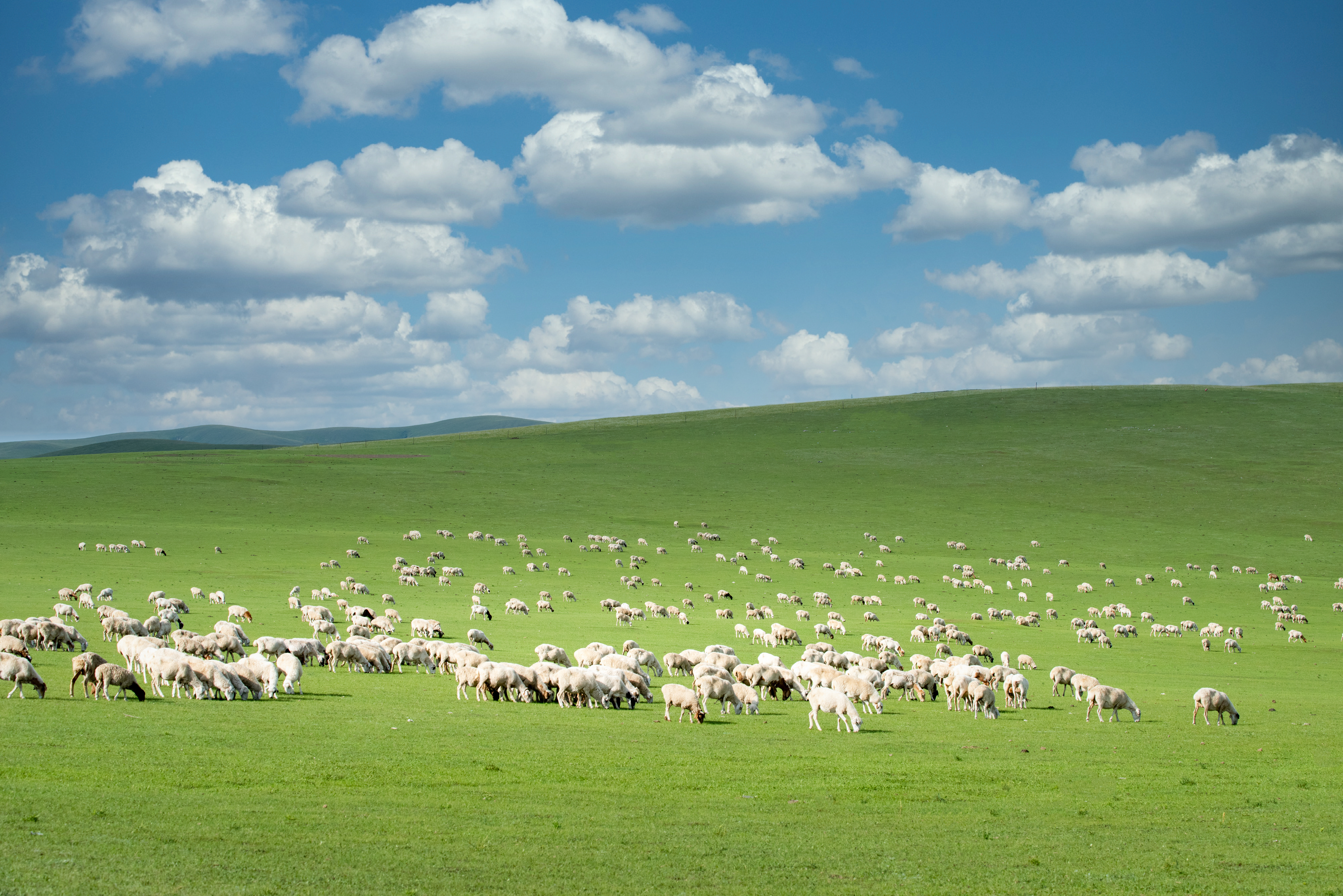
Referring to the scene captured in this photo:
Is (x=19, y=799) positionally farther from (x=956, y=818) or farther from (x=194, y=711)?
(x=956, y=818)

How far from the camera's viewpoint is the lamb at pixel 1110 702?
2416cm

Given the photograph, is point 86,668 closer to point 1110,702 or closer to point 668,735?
point 668,735

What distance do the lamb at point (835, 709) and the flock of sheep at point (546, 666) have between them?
38mm

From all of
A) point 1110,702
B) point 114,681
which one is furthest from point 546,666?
point 1110,702

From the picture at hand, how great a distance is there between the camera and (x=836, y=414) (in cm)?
13475

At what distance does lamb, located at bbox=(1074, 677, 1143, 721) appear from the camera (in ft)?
79.3

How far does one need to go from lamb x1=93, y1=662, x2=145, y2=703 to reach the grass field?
0.59 m

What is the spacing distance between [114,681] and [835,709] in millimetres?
15766

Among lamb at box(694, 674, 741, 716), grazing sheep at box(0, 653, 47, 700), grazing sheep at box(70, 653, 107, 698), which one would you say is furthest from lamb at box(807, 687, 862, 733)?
grazing sheep at box(0, 653, 47, 700)

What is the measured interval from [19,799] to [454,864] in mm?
6200

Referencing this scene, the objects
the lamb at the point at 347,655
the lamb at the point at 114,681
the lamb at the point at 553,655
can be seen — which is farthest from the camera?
the lamb at the point at 553,655

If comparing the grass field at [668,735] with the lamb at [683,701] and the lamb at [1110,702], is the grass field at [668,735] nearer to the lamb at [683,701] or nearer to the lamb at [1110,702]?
the lamb at [683,701]

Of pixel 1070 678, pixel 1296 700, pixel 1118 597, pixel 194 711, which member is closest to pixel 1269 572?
pixel 1118 597

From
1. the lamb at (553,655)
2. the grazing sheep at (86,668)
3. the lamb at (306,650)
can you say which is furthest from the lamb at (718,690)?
the grazing sheep at (86,668)
